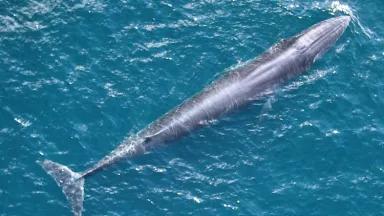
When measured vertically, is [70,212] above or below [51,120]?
below

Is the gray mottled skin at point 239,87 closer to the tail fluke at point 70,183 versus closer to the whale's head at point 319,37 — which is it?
the whale's head at point 319,37

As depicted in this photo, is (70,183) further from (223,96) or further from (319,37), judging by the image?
(319,37)

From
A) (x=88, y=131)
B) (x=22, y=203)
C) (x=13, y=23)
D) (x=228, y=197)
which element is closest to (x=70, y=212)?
(x=22, y=203)

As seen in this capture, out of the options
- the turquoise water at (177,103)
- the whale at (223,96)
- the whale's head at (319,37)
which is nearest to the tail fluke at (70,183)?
the whale at (223,96)

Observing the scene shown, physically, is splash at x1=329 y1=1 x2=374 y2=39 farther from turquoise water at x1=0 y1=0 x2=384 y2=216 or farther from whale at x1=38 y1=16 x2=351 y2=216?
whale at x1=38 y1=16 x2=351 y2=216

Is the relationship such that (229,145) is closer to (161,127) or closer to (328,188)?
(161,127)

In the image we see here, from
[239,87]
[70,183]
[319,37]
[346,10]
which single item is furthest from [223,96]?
[346,10]
